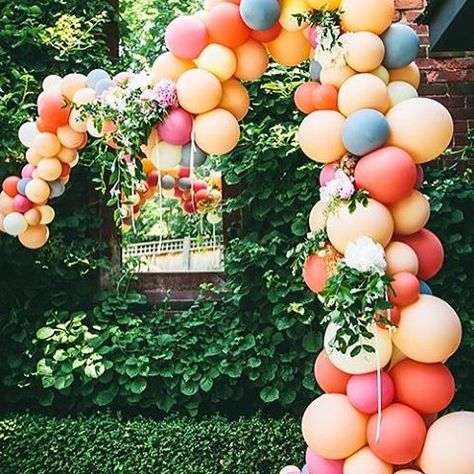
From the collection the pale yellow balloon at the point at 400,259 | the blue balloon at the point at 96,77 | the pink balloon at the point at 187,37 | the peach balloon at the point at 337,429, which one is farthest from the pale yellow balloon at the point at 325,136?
the blue balloon at the point at 96,77

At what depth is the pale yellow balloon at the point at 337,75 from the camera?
2074 mm

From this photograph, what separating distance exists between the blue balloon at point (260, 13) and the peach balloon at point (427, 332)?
990mm

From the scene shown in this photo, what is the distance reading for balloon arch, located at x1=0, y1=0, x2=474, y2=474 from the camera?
1863 mm

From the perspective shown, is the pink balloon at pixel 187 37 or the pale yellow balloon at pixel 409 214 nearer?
the pale yellow balloon at pixel 409 214

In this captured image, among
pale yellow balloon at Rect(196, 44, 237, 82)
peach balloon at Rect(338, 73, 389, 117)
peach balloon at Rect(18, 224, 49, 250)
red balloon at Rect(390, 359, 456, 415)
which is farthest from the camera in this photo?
peach balloon at Rect(18, 224, 49, 250)

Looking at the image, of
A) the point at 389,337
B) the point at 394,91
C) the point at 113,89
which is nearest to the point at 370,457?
the point at 389,337

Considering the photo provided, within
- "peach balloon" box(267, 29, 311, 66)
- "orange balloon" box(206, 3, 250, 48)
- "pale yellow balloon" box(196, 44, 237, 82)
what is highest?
"orange balloon" box(206, 3, 250, 48)

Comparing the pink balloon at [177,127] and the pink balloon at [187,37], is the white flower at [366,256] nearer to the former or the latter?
the pink balloon at [177,127]

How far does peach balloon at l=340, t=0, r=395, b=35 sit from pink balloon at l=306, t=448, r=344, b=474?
1296 millimetres

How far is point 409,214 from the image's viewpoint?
2018 millimetres

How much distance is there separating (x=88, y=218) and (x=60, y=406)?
1.17m

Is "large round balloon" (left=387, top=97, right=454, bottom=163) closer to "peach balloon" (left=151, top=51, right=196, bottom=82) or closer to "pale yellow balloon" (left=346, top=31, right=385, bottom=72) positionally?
"pale yellow balloon" (left=346, top=31, right=385, bottom=72)

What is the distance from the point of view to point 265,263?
375cm

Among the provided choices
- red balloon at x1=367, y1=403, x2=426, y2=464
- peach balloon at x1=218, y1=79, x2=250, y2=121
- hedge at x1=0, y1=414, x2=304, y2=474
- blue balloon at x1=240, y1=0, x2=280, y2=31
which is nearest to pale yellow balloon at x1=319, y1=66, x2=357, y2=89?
blue balloon at x1=240, y1=0, x2=280, y2=31
